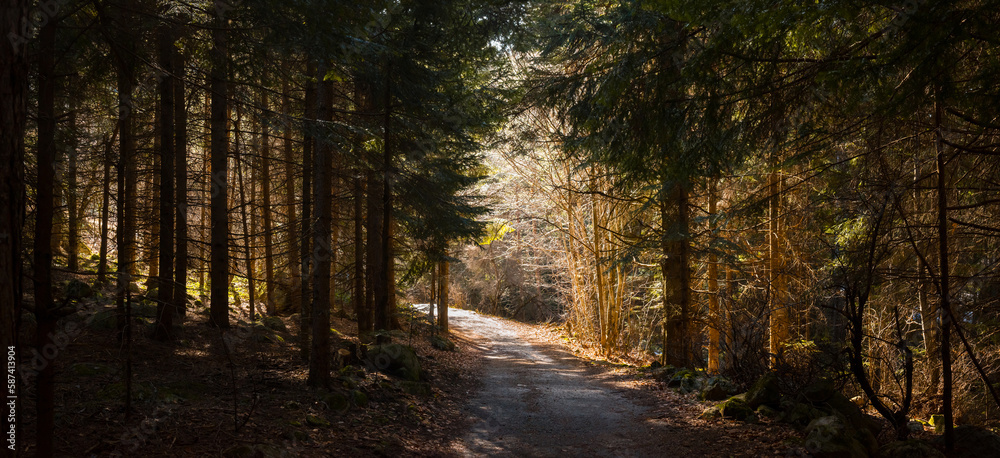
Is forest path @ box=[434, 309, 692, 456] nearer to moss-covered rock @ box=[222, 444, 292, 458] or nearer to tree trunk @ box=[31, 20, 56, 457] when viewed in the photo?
moss-covered rock @ box=[222, 444, 292, 458]

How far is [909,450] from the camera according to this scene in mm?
5363

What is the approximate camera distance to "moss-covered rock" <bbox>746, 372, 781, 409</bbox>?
7.17 meters

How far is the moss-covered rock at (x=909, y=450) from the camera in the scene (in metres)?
5.18

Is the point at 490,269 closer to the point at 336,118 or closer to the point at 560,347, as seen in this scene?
the point at 560,347

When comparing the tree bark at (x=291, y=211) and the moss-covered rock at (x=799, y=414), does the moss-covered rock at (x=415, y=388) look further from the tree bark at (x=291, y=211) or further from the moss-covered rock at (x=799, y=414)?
the moss-covered rock at (x=799, y=414)

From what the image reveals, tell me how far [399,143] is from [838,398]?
10.1m

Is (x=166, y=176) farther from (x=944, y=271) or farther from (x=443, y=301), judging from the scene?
(x=443, y=301)

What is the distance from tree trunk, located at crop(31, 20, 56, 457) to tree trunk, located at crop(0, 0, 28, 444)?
73cm

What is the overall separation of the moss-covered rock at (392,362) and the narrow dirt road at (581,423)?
1312 mm

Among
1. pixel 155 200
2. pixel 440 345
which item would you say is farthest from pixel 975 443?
pixel 440 345

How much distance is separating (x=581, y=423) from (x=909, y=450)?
4156 millimetres

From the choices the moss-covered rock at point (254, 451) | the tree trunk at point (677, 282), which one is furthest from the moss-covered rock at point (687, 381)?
the moss-covered rock at point (254, 451)

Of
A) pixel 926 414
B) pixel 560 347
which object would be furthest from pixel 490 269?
pixel 926 414

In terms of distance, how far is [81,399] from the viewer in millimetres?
5453
